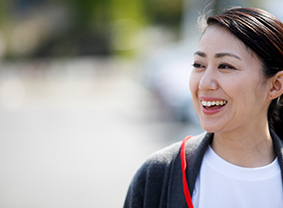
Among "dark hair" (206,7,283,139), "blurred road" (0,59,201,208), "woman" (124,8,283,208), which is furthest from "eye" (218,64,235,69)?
"blurred road" (0,59,201,208)

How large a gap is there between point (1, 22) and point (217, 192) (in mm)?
29068

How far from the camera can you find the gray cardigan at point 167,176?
5.74ft

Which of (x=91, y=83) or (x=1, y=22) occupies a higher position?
(x=1, y=22)

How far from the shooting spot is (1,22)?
27516 millimetres

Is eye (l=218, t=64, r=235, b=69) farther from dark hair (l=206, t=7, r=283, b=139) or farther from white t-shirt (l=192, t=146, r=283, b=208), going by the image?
white t-shirt (l=192, t=146, r=283, b=208)

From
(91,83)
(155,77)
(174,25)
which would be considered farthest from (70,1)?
(155,77)

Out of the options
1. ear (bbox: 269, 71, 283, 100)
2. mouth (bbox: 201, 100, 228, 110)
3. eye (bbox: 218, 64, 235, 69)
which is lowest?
mouth (bbox: 201, 100, 228, 110)

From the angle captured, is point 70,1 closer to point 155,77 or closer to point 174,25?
point 174,25

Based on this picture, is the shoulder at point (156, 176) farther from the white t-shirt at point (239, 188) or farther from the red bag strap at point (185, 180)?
the white t-shirt at point (239, 188)

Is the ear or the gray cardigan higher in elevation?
the ear

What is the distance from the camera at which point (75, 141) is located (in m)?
7.32

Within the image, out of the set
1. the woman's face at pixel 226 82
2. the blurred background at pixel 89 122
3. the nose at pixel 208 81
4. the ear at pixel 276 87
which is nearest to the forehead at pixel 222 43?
the woman's face at pixel 226 82

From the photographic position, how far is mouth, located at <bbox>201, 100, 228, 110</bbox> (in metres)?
1.71

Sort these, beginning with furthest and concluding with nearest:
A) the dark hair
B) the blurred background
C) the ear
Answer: the blurred background → the ear → the dark hair
